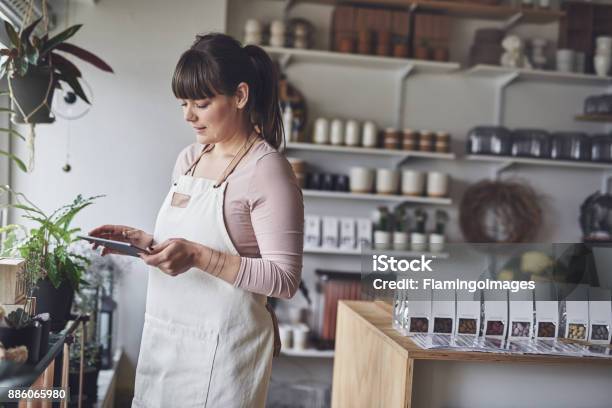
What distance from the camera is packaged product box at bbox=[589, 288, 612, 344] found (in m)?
1.93

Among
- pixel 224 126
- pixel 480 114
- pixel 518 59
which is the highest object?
pixel 518 59

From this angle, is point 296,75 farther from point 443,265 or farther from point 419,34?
point 443,265

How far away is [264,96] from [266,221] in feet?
1.13

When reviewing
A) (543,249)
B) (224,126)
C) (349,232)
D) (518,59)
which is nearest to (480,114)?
(518,59)

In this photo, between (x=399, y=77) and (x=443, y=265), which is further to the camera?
(x=399, y=77)

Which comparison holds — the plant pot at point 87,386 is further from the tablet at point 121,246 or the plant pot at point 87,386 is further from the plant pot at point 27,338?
the tablet at point 121,246

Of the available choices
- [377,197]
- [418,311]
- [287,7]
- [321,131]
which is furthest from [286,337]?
[418,311]

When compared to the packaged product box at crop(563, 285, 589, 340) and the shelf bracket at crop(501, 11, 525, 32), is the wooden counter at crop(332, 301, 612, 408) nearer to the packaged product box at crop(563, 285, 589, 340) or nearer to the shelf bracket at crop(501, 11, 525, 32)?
the packaged product box at crop(563, 285, 589, 340)

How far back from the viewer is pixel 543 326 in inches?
75.7

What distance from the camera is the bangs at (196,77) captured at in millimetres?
1702

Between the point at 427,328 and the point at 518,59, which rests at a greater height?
the point at 518,59

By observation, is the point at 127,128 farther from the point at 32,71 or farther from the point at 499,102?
the point at 499,102

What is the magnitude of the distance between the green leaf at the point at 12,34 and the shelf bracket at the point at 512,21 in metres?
2.83

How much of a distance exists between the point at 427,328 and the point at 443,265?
0.60ft
